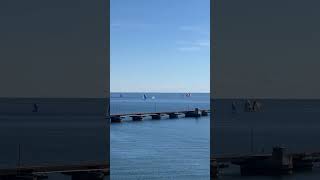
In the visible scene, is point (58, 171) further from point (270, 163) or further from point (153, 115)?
point (153, 115)

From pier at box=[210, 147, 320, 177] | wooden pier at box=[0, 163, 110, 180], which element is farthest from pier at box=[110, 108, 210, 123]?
wooden pier at box=[0, 163, 110, 180]

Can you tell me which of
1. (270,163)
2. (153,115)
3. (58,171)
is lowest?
(270,163)

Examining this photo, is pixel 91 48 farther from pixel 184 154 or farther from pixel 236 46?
pixel 184 154

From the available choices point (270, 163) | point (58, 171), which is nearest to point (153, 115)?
point (270, 163)

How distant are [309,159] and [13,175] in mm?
10345

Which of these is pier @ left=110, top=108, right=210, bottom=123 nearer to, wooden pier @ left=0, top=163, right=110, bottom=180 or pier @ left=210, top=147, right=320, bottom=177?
pier @ left=210, top=147, right=320, bottom=177

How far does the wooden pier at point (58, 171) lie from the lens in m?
13.1

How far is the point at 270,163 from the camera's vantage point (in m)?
17.5

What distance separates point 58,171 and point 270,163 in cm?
754

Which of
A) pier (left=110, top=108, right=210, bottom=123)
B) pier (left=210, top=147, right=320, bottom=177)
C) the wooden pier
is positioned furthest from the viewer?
pier (left=110, top=108, right=210, bottom=123)

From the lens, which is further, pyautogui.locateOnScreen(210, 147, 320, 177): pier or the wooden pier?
pyautogui.locateOnScreen(210, 147, 320, 177): pier

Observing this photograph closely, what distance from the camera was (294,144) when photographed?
2966cm

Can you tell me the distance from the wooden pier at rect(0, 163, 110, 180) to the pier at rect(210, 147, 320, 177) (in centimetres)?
461

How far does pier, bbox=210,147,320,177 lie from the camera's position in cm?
1725
